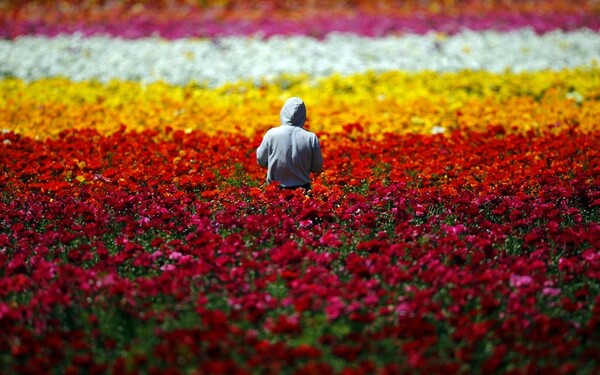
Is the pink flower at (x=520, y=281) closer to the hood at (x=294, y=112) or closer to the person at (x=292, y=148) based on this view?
the person at (x=292, y=148)

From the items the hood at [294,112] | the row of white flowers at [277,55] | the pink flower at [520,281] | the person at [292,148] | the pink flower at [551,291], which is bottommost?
the pink flower at [551,291]

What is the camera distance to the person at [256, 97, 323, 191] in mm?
5926

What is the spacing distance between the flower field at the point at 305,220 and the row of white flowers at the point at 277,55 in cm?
8

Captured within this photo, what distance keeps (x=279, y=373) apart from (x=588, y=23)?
40.9 ft

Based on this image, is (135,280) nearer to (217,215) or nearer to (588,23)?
(217,215)

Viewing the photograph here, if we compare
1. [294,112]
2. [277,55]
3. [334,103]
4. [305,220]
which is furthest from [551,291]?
[277,55]

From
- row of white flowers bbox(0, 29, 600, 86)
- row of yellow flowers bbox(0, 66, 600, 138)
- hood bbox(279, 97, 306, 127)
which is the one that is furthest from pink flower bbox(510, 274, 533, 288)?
row of white flowers bbox(0, 29, 600, 86)

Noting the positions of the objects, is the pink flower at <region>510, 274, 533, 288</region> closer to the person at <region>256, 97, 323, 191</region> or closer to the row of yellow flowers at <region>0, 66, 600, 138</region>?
the person at <region>256, 97, 323, 191</region>

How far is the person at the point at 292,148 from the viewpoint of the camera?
233 inches

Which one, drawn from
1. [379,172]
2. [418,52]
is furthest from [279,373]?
[418,52]

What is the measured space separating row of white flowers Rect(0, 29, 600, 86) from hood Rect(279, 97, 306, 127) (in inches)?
201

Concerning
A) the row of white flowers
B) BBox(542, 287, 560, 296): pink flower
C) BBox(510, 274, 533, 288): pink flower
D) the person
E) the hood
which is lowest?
BBox(542, 287, 560, 296): pink flower

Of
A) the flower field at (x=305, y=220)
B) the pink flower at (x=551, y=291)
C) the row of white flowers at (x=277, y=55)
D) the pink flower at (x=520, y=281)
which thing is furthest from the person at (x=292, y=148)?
the row of white flowers at (x=277, y=55)

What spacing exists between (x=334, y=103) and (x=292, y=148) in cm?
374
